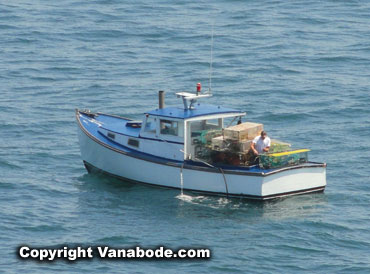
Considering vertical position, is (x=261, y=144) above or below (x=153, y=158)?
above

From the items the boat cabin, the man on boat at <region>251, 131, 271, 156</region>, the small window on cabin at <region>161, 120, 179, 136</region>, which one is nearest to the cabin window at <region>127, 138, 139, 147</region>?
the boat cabin

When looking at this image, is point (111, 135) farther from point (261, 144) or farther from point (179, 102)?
point (179, 102)

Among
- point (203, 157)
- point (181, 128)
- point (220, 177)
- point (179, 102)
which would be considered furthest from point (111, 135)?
point (179, 102)

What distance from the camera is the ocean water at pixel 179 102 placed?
3060cm

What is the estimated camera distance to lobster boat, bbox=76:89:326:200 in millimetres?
33719

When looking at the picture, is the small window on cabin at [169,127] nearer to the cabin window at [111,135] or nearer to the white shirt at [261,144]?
the cabin window at [111,135]

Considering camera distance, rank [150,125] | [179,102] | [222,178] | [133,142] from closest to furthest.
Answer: [222,178] → [150,125] → [133,142] → [179,102]

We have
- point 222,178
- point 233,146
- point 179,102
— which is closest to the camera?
point 222,178

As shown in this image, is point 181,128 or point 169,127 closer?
point 181,128

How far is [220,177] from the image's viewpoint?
111ft

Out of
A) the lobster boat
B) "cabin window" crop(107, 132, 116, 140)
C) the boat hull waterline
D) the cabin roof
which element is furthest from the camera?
"cabin window" crop(107, 132, 116, 140)

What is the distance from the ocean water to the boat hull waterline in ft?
1.16

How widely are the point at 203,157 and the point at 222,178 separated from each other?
4.51 feet

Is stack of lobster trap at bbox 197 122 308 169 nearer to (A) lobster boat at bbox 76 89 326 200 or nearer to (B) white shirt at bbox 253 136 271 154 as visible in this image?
(A) lobster boat at bbox 76 89 326 200
